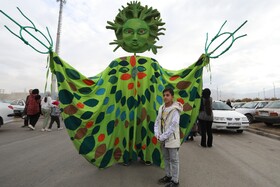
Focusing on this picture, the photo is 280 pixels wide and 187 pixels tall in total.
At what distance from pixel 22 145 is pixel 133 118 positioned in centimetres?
423

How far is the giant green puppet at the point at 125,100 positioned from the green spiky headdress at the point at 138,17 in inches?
4.3

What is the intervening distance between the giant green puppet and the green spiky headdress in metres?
0.11

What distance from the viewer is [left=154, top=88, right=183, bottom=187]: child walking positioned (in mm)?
3316

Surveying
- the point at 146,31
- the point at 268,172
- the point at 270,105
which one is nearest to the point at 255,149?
the point at 268,172

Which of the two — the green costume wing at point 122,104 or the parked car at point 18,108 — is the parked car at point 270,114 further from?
the parked car at point 18,108

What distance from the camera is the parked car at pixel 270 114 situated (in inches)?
423

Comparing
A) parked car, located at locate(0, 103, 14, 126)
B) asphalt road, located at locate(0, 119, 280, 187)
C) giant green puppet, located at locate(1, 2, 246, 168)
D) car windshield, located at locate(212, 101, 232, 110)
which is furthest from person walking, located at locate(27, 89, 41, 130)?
car windshield, located at locate(212, 101, 232, 110)

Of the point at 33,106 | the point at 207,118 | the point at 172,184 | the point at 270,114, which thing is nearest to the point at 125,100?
the point at 172,184

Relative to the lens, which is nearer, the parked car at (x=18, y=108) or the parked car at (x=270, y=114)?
the parked car at (x=270, y=114)

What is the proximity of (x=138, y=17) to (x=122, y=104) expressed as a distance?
6.44 feet

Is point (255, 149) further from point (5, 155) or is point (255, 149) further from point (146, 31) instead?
point (5, 155)

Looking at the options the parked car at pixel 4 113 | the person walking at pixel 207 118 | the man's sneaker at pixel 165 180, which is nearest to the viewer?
the man's sneaker at pixel 165 180

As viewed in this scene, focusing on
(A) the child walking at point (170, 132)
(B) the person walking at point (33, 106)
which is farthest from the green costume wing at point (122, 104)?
(B) the person walking at point (33, 106)

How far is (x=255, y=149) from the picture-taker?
6.50 meters
